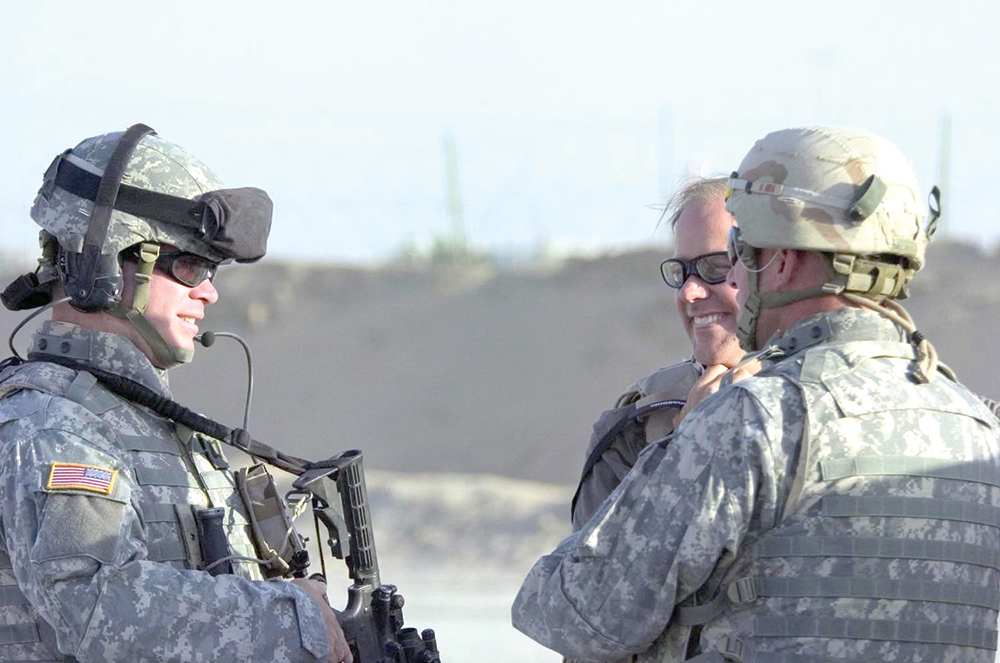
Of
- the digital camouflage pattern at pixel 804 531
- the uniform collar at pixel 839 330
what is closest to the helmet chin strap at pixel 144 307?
the digital camouflage pattern at pixel 804 531

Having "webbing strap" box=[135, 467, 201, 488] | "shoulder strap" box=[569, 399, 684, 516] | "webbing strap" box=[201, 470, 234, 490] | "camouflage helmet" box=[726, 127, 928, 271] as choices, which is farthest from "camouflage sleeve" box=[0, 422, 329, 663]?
"camouflage helmet" box=[726, 127, 928, 271]

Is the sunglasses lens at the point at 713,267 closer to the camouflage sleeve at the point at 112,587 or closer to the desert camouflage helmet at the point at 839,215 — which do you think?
the desert camouflage helmet at the point at 839,215

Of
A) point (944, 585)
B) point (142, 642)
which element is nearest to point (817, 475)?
point (944, 585)

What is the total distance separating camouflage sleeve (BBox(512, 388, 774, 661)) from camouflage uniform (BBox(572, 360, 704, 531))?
0.97m

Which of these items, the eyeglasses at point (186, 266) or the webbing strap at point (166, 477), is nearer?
the webbing strap at point (166, 477)

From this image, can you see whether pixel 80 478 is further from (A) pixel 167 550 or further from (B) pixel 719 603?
(B) pixel 719 603

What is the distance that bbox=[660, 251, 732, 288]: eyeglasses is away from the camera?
189 inches

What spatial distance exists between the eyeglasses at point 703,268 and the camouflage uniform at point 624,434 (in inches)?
13.3

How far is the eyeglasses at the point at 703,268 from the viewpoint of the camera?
479 centimetres

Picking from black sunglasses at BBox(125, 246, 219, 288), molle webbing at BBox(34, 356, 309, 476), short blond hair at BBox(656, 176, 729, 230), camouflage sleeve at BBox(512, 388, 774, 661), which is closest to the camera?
camouflage sleeve at BBox(512, 388, 774, 661)

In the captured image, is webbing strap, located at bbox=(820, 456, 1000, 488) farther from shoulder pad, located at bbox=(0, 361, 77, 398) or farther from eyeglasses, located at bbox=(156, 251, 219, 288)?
shoulder pad, located at bbox=(0, 361, 77, 398)

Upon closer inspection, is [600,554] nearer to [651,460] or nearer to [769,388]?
[651,460]

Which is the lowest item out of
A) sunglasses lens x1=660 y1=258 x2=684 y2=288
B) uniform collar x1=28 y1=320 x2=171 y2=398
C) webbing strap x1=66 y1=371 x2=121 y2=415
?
webbing strap x1=66 y1=371 x2=121 y2=415

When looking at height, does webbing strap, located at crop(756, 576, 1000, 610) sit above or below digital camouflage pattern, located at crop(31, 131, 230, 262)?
below
